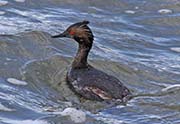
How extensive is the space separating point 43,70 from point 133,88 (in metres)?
1.30

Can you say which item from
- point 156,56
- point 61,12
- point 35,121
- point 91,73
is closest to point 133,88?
point 91,73

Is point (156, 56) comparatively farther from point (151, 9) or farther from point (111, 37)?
point (151, 9)

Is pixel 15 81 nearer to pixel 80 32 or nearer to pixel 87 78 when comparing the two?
pixel 87 78

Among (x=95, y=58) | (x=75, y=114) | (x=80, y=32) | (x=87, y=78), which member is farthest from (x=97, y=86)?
(x=95, y=58)

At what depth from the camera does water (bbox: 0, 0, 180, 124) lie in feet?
29.9

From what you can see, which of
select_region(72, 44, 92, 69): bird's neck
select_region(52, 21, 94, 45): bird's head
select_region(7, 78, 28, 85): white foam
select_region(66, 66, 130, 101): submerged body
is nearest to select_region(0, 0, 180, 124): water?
select_region(7, 78, 28, 85): white foam

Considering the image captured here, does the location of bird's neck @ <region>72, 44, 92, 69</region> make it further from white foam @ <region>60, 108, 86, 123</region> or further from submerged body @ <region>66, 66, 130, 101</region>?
white foam @ <region>60, 108, 86, 123</region>

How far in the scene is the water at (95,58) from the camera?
9125 mm

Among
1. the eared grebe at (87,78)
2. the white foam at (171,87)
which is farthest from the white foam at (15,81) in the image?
the white foam at (171,87)

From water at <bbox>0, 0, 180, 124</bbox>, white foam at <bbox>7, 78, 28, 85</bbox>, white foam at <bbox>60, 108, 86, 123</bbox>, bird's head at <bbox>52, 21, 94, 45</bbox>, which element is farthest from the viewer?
bird's head at <bbox>52, 21, 94, 45</bbox>

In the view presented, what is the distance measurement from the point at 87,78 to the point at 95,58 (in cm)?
140

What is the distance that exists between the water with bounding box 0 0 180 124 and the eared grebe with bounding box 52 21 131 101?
12 centimetres

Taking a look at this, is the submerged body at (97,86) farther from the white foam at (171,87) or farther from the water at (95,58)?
the white foam at (171,87)

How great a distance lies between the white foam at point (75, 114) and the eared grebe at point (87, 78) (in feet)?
2.06
